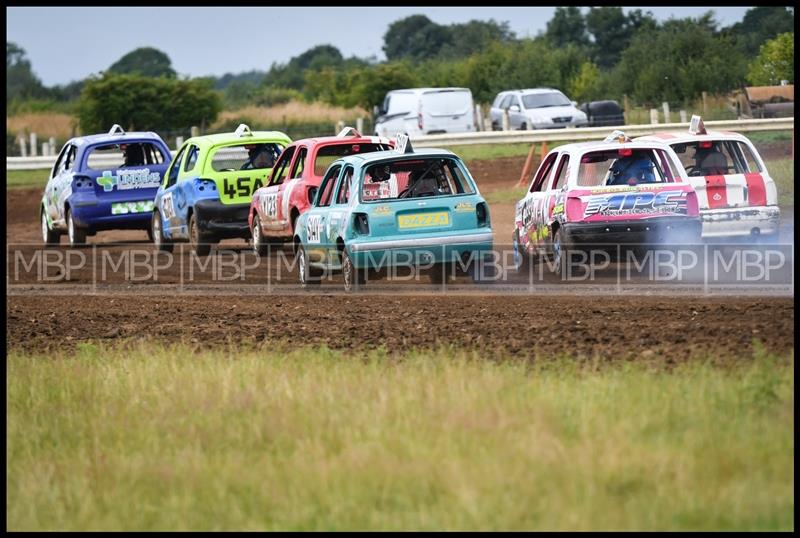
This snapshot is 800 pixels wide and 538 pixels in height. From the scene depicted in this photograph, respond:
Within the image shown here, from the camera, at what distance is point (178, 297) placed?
15.9 meters

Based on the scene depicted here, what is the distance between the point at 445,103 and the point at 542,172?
2503 centimetres

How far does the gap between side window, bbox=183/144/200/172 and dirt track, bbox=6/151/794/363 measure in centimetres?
356

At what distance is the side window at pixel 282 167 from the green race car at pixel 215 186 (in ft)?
3.01

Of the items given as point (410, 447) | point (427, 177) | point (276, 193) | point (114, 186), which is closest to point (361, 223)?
point (427, 177)

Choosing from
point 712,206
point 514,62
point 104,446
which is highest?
point 514,62

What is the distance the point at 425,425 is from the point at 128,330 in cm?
597

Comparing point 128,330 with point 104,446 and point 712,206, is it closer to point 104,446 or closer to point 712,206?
→ point 104,446

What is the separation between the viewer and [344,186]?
15062mm

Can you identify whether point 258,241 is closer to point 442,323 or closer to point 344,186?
point 344,186

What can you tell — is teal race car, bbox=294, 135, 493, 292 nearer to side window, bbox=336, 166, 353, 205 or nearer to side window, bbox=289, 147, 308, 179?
side window, bbox=336, 166, 353, 205

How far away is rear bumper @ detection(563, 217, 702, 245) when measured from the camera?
14.8m

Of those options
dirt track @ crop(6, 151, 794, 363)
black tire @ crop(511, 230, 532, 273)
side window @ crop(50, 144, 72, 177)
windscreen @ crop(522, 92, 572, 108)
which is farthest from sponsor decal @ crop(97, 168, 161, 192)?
windscreen @ crop(522, 92, 572, 108)

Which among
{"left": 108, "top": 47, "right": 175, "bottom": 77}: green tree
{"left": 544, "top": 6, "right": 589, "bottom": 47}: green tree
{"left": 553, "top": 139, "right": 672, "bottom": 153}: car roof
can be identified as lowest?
{"left": 553, "top": 139, "right": 672, "bottom": 153}: car roof

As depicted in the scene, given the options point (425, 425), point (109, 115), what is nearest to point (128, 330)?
point (425, 425)
